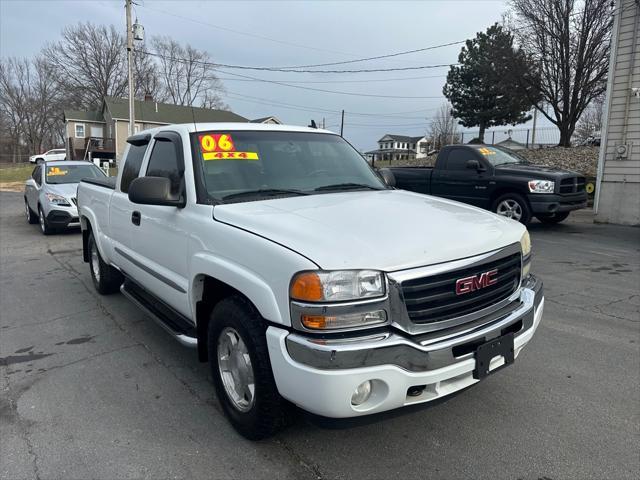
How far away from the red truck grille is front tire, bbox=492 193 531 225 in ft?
24.3

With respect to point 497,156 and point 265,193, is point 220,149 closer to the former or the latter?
point 265,193

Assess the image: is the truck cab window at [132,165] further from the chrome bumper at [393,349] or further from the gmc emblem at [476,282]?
the gmc emblem at [476,282]

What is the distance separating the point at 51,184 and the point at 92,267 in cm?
597

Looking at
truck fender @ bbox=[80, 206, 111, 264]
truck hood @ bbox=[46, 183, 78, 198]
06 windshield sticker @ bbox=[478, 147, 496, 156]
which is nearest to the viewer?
truck fender @ bbox=[80, 206, 111, 264]

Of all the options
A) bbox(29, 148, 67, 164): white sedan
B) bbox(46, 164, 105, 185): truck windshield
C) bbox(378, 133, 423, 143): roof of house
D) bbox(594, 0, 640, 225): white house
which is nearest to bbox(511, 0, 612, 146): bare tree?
→ bbox(594, 0, 640, 225): white house

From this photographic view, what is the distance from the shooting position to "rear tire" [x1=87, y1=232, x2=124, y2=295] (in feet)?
18.5

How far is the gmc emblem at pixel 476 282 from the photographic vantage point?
8.22ft

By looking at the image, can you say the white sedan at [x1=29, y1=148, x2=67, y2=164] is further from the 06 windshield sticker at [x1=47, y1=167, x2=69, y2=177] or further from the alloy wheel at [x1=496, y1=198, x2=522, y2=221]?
the alloy wheel at [x1=496, y1=198, x2=522, y2=221]

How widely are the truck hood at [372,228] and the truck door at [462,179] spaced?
733cm

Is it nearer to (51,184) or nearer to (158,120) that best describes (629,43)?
(51,184)

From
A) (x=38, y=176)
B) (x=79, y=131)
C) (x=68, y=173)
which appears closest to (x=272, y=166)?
(x=68, y=173)

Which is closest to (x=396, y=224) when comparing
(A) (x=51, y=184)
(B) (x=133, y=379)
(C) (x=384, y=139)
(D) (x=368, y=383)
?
(D) (x=368, y=383)

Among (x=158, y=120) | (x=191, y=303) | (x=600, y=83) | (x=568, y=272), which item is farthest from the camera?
(x=158, y=120)

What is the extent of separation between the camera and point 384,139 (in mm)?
97625
